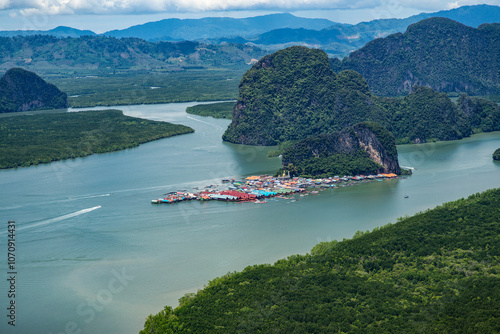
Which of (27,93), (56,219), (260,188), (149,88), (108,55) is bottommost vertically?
(56,219)

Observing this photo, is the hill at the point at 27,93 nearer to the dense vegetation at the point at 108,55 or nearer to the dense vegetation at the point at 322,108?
the dense vegetation at the point at 322,108

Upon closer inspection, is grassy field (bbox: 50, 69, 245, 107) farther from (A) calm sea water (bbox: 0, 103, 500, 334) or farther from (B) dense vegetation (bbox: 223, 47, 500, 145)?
(A) calm sea water (bbox: 0, 103, 500, 334)

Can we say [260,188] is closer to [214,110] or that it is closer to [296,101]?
[296,101]

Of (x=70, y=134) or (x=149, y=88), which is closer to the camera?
(x=70, y=134)

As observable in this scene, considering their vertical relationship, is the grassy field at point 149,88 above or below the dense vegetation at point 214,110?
above

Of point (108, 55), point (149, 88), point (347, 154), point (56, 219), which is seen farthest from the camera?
point (108, 55)

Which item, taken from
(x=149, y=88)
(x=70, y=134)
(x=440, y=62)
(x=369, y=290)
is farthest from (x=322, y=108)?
(x=149, y=88)

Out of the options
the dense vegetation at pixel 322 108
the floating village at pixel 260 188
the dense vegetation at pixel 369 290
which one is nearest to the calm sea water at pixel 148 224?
the floating village at pixel 260 188

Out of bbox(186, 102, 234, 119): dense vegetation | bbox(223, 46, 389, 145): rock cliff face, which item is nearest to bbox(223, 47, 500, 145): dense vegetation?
bbox(223, 46, 389, 145): rock cliff face
